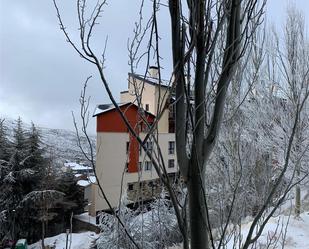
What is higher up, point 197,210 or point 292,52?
point 292,52

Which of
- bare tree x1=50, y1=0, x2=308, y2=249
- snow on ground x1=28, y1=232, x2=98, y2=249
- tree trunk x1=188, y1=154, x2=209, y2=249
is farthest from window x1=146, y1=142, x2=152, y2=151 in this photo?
snow on ground x1=28, y1=232, x2=98, y2=249

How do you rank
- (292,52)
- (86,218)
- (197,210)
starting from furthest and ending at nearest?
(86,218) → (292,52) → (197,210)

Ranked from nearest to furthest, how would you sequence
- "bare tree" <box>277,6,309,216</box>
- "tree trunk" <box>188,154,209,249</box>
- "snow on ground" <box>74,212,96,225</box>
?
"tree trunk" <box>188,154,209,249</box>, "bare tree" <box>277,6,309,216</box>, "snow on ground" <box>74,212,96,225</box>

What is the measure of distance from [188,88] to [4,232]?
1259 centimetres

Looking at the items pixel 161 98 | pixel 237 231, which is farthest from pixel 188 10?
pixel 237 231

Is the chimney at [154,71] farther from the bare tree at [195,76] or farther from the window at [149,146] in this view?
the window at [149,146]

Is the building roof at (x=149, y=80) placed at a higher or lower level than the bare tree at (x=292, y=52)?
lower

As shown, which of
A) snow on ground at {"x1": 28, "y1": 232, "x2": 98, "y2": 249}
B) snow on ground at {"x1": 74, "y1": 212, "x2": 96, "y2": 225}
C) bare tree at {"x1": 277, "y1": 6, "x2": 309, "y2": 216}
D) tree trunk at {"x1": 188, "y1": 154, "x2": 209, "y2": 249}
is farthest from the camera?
snow on ground at {"x1": 74, "y1": 212, "x2": 96, "y2": 225}

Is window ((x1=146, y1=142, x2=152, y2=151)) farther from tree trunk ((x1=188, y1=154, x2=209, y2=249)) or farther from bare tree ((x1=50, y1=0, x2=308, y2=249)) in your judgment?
tree trunk ((x1=188, y1=154, x2=209, y2=249))

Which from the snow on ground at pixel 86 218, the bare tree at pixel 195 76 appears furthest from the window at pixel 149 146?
the snow on ground at pixel 86 218

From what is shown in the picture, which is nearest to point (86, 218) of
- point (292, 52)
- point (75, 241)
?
point (75, 241)

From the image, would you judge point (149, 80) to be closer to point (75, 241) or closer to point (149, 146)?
point (149, 146)

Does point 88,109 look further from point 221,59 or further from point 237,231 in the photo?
point 237,231

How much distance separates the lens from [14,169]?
12.6m
